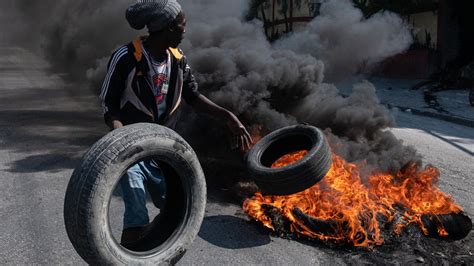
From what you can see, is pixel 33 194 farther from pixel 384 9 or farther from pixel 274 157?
pixel 384 9

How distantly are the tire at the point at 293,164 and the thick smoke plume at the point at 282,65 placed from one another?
39.5 inches

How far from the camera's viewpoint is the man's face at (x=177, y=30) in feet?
10.7

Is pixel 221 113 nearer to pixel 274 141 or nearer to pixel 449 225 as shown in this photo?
pixel 274 141

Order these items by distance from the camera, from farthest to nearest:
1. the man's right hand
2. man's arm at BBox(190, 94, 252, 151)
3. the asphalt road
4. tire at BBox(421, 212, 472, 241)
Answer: tire at BBox(421, 212, 472, 241), the asphalt road, man's arm at BBox(190, 94, 252, 151), the man's right hand

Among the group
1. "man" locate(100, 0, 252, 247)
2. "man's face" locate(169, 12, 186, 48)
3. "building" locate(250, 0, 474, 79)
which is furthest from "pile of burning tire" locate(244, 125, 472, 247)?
"building" locate(250, 0, 474, 79)

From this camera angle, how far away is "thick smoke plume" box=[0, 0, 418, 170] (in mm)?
6773

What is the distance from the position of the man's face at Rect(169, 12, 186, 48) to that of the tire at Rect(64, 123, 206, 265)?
25.0 inches

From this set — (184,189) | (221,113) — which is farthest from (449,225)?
(184,189)

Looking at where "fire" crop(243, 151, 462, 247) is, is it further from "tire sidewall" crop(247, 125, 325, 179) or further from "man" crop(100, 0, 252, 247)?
"man" crop(100, 0, 252, 247)

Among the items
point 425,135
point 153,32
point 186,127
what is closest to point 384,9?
point 425,135

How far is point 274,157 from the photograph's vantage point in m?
5.44

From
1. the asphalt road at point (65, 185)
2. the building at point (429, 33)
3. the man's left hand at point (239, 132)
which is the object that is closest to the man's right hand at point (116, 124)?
the man's left hand at point (239, 132)

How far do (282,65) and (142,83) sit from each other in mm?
4516

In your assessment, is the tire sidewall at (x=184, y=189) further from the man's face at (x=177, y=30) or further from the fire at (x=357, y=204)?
the fire at (x=357, y=204)
